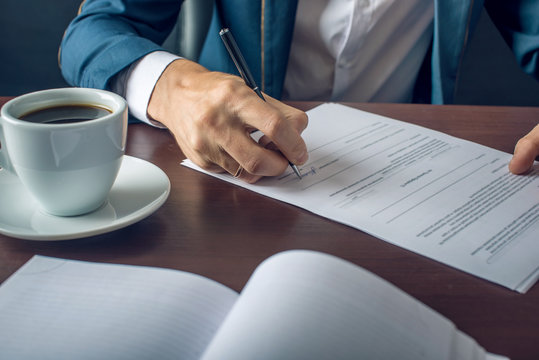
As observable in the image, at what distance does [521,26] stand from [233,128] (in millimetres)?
758

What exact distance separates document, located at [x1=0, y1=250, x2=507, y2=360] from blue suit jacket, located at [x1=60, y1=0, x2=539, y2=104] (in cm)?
48

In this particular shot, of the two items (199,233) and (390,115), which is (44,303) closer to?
(199,233)

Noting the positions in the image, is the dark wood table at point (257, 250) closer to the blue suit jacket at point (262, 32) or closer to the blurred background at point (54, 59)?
the blue suit jacket at point (262, 32)

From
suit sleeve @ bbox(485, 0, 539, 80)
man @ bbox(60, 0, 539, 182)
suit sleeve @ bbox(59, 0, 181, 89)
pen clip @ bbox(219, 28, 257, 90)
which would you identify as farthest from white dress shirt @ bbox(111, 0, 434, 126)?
pen clip @ bbox(219, 28, 257, 90)

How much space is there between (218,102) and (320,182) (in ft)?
0.46

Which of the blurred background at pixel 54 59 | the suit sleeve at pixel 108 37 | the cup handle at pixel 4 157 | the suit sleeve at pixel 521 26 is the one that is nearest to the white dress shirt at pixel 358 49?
the suit sleeve at pixel 521 26

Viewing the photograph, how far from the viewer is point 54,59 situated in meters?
1.48

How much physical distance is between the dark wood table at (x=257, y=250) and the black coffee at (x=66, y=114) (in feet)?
0.35

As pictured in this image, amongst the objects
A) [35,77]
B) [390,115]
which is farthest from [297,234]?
[35,77]

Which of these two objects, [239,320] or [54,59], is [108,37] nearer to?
[239,320]

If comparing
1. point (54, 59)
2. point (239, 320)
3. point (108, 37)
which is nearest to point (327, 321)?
point (239, 320)

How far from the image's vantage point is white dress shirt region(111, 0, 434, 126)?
906 mm

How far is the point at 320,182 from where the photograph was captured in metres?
0.51

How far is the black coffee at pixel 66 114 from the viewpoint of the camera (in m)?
0.42
